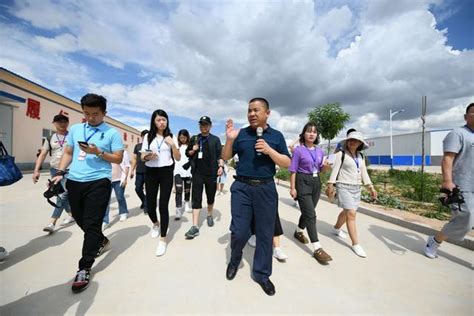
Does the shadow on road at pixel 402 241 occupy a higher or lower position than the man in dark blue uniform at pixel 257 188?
lower

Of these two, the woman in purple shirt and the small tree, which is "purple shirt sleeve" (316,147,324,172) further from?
the small tree

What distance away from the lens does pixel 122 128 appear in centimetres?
3334

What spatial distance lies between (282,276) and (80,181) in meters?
2.47

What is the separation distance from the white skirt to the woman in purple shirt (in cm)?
35

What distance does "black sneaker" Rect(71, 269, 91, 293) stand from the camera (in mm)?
A: 2172

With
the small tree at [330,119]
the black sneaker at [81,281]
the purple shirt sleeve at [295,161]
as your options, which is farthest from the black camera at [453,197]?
the small tree at [330,119]

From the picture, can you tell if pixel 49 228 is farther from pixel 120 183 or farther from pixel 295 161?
pixel 295 161

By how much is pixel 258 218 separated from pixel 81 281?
6.20 feet

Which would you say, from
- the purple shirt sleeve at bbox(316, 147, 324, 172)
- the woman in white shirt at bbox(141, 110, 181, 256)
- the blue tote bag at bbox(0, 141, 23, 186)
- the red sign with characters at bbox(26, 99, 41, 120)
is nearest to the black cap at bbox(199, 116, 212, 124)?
the woman in white shirt at bbox(141, 110, 181, 256)

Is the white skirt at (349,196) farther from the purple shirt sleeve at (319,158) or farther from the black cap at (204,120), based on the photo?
the black cap at (204,120)

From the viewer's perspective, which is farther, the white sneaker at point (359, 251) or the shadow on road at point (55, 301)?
the white sneaker at point (359, 251)

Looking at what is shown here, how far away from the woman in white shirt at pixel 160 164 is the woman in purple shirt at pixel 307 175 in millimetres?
1795

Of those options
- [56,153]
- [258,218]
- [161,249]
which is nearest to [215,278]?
[258,218]

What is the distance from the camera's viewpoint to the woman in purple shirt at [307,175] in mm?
3203
